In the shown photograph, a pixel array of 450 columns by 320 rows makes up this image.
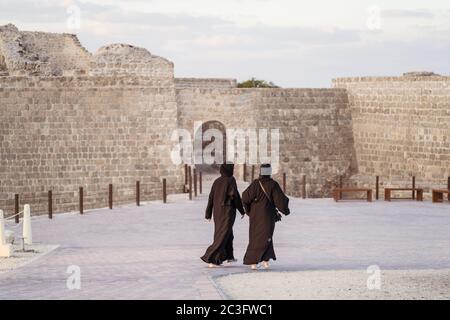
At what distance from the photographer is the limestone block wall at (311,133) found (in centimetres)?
3728

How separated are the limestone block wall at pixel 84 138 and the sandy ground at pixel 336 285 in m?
19.1

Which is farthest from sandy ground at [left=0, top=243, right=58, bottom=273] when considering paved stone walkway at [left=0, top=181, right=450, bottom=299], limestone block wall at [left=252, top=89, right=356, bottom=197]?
limestone block wall at [left=252, top=89, right=356, bottom=197]

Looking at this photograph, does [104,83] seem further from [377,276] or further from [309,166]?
[377,276]

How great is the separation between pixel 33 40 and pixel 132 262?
1126 inches

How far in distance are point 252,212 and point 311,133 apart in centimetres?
2253

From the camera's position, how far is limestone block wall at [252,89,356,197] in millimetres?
37281

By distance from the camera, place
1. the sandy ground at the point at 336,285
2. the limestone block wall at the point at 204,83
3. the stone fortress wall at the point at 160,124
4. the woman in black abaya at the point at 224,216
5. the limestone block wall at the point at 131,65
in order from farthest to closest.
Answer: the limestone block wall at the point at 204,83 < the limestone block wall at the point at 131,65 < the stone fortress wall at the point at 160,124 < the woman in black abaya at the point at 224,216 < the sandy ground at the point at 336,285

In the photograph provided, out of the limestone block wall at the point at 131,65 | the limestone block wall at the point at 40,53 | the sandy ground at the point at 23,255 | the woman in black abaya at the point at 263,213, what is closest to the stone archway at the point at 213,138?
the limestone block wall at the point at 131,65

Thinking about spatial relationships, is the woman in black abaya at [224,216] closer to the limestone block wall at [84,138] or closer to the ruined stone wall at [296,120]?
the limestone block wall at [84,138]

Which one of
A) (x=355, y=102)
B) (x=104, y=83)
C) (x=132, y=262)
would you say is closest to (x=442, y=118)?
(x=355, y=102)

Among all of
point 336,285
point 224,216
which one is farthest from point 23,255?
Answer: point 336,285

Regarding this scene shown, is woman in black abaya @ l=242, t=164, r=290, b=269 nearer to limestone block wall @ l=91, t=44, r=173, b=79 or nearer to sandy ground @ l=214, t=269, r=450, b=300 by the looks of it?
sandy ground @ l=214, t=269, r=450, b=300

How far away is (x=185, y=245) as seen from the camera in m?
19.2

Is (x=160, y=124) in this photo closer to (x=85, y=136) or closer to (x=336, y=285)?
(x=85, y=136)
